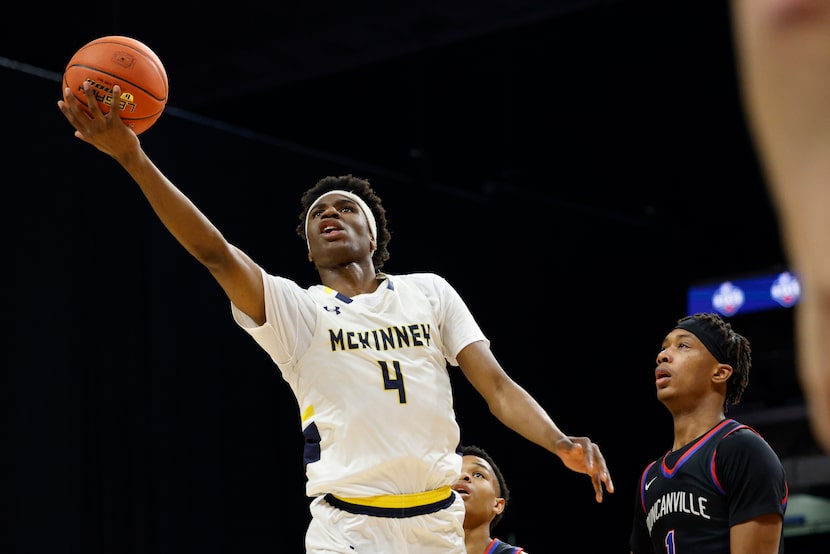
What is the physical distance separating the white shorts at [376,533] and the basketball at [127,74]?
46.7 inches

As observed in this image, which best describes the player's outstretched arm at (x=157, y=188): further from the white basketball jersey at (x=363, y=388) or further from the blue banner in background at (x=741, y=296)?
the blue banner in background at (x=741, y=296)

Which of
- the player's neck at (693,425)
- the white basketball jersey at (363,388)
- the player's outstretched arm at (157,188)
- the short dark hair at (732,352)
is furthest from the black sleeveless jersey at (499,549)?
the player's outstretched arm at (157,188)

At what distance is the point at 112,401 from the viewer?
6637mm

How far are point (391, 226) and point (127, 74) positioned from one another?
18.3 feet

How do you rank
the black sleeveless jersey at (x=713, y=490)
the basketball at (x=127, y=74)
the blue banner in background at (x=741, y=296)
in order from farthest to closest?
the blue banner in background at (x=741, y=296)
the black sleeveless jersey at (x=713, y=490)
the basketball at (x=127, y=74)

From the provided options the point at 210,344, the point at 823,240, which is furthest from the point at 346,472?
the point at 210,344

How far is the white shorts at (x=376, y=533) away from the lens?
2.74 meters

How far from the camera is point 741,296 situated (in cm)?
1095

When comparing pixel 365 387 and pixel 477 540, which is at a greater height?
pixel 365 387

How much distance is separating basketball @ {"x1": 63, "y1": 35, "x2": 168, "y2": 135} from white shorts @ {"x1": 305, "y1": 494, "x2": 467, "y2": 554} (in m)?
1.19

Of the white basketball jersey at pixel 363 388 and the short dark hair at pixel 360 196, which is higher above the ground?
the short dark hair at pixel 360 196

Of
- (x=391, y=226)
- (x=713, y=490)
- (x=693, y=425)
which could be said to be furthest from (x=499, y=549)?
(x=391, y=226)

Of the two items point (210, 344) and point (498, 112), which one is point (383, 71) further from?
point (210, 344)

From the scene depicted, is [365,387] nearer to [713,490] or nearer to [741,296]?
[713,490]
